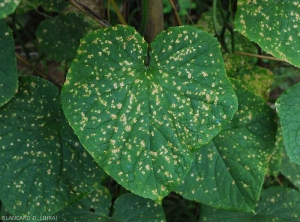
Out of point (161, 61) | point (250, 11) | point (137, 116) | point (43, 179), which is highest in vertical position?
point (250, 11)

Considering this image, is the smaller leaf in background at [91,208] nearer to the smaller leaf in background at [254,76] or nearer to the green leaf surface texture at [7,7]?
the smaller leaf in background at [254,76]

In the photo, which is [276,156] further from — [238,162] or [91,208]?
[91,208]

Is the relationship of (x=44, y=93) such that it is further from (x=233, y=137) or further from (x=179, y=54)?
(x=233, y=137)

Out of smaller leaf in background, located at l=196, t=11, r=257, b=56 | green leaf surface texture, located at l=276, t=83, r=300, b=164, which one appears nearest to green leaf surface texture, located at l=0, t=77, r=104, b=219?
green leaf surface texture, located at l=276, t=83, r=300, b=164

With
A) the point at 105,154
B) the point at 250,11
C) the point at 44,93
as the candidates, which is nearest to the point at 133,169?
the point at 105,154

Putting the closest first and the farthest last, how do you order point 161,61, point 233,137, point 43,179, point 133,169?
1. point 133,169
2. point 161,61
3. point 43,179
4. point 233,137

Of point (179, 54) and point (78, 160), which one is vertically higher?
point (179, 54)

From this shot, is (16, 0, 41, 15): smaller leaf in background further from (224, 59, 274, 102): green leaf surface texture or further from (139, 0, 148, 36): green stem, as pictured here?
(224, 59, 274, 102): green leaf surface texture
